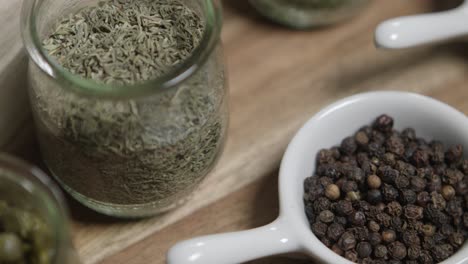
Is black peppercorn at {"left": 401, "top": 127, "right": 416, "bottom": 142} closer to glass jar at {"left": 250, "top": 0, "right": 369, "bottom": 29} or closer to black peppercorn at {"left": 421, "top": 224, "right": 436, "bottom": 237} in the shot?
black peppercorn at {"left": 421, "top": 224, "right": 436, "bottom": 237}

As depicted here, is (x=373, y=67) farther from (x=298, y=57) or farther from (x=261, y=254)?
(x=261, y=254)

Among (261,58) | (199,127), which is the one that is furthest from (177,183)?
(261,58)

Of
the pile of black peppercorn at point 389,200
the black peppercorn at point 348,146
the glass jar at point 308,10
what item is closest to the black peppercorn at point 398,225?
the pile of black peppercorn at point 389,200

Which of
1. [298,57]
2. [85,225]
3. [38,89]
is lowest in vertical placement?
[85,225]

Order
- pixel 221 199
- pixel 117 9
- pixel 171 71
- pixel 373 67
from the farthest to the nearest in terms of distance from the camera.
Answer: pixel 373 67
pixel 221 199
pixel 117 9
pixel 171 71

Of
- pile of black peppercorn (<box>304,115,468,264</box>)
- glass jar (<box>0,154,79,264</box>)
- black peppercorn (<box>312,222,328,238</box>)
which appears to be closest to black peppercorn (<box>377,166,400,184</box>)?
pile of black peppercorn (<box>304,115,468,264</box>)

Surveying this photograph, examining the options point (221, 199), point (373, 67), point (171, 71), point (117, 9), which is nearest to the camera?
point (171, 71)

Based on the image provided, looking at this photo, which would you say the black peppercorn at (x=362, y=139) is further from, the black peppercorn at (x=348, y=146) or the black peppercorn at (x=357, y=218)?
the black peppercorn at (x=357, y=218)
